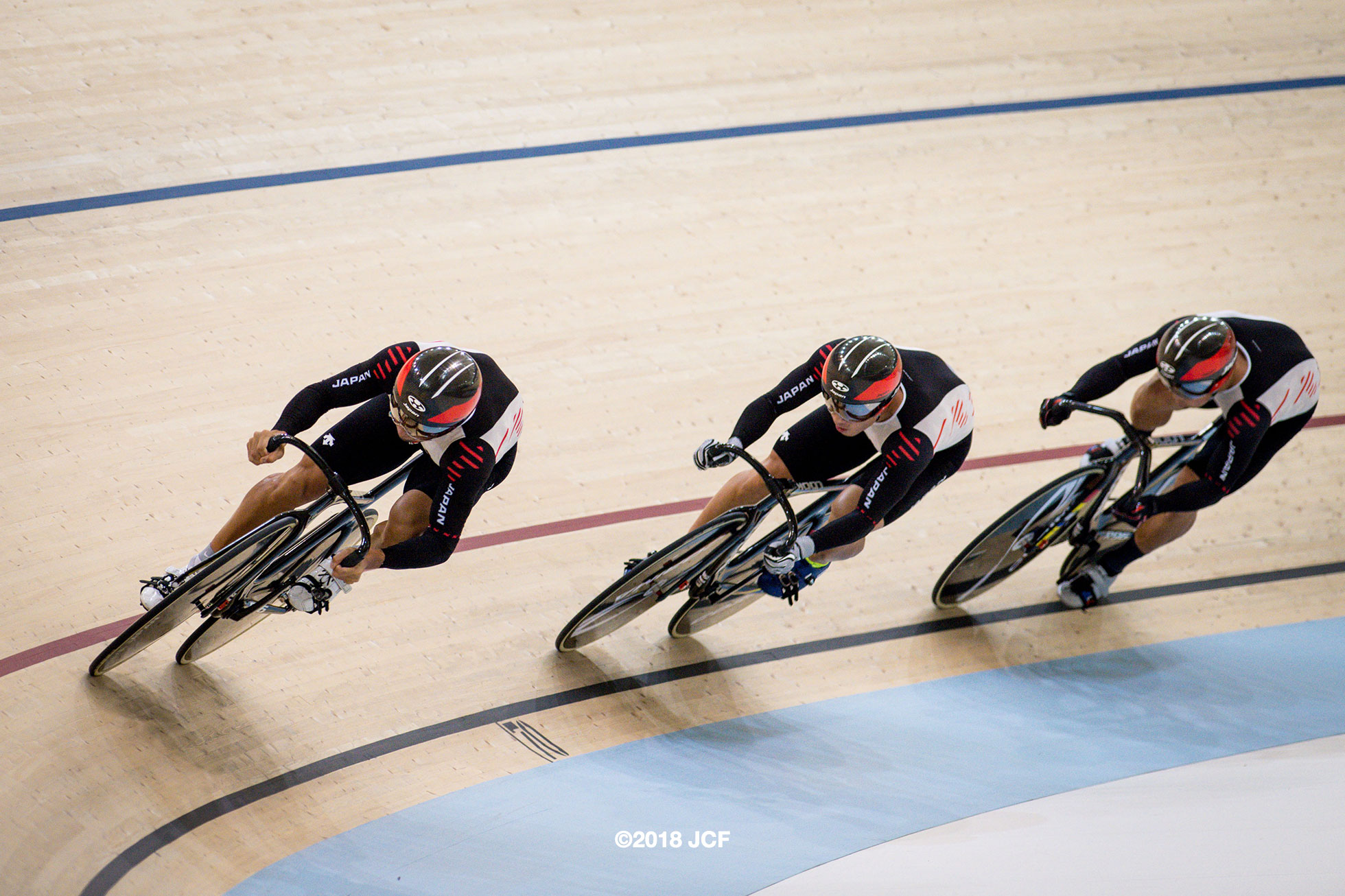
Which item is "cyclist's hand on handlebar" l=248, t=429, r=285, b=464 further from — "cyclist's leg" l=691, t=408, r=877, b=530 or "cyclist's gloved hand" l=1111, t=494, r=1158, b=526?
"cyclist's gloved hand" l=1111, t=494, r=1158, b=526

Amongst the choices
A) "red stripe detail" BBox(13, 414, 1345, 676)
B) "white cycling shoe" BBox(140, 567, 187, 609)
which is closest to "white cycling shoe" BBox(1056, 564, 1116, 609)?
"red stripe detail" BBox(13, 414, 1345, 676)

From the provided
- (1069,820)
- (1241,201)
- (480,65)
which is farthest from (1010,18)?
(1069,820)

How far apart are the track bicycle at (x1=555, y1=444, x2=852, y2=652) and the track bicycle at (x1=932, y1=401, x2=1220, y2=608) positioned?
0.66m

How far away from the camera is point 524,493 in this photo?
4184 millimetres

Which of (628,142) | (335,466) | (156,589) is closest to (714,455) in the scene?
(335,466)

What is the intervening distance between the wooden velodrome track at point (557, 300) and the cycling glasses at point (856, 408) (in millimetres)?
969

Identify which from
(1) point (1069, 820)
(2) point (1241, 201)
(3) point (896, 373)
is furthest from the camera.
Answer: (2) point (1241, 201)

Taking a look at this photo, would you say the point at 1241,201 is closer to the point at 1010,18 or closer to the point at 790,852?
the point at 1010,18

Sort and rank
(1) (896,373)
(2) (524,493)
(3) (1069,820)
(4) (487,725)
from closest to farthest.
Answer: (3) (1069,820) → (1) (896,373) → (4) (487,725) → (2) (524,493)

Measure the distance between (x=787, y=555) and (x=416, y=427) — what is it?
1.09 meters

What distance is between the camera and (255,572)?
3.10m

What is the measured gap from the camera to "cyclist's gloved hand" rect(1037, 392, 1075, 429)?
361 cm

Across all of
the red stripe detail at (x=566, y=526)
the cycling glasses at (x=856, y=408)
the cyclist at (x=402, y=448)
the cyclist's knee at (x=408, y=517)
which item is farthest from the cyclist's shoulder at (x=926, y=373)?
the cyclist's knee at (x=408, y=517)

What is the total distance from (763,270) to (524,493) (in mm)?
1696
